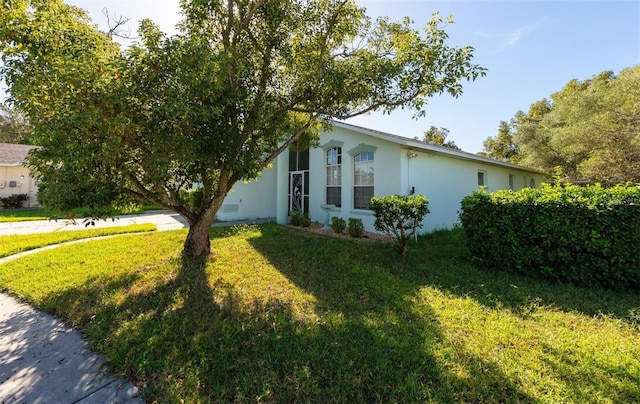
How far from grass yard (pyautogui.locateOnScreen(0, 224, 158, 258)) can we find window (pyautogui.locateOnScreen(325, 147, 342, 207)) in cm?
748

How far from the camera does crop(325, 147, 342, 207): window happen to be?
11.0 meters

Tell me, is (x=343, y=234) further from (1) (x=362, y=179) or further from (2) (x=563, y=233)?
(2) (x=563, y=233)

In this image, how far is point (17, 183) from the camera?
17609mm

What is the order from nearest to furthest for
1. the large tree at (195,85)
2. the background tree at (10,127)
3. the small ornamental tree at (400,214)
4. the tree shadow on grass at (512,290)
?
the large tree at (195,85), the tree shadow on grass at (512,290), the small ornamental tree at (400,214), the background tree at (10,127)

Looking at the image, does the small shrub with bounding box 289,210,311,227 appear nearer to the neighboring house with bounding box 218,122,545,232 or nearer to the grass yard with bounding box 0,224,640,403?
the neighboring house with bounding box 218,122,545,232

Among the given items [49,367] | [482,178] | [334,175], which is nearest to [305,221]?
[334,175]

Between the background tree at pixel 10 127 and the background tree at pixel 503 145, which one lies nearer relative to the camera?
the background tree at pixel 10 127

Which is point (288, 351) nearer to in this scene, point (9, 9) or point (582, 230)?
point (582, 230)

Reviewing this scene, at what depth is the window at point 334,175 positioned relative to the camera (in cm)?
1102

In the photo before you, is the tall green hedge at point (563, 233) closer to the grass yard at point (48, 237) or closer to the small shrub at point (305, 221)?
the small shrub at point (305, 221)

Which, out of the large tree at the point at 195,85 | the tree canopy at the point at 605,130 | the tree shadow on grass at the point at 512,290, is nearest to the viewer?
the large tree at the point at 195,85

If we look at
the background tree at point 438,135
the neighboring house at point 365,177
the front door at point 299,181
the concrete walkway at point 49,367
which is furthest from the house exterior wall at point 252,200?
the background tree at point 438,135

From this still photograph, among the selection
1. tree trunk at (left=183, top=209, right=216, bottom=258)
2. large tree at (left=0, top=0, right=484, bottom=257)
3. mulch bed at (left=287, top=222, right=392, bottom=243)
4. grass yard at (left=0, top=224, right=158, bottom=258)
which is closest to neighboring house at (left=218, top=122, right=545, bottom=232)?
mulch bed at (left=287, top=222, right=392, bottom=243)

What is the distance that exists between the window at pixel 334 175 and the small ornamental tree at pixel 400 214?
13.6 ft
